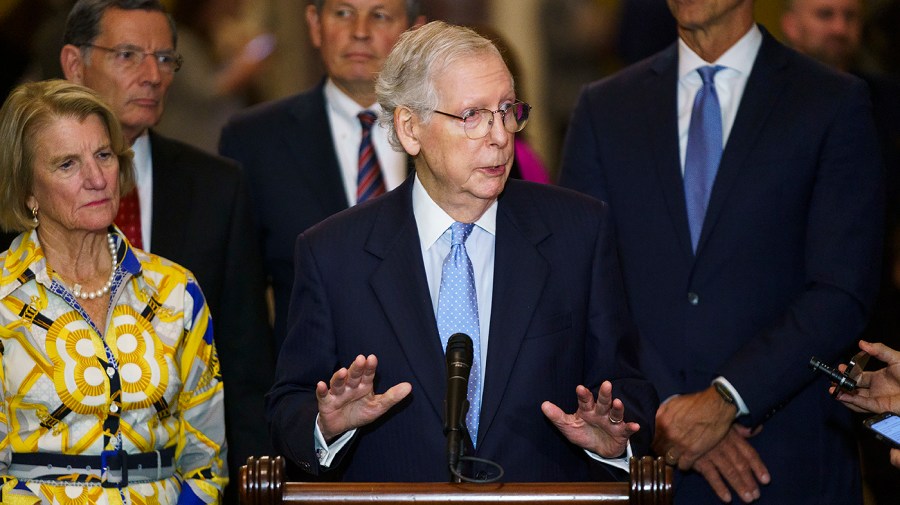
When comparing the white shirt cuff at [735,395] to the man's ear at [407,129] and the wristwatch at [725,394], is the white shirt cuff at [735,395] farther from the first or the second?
the man's ear at [407,129]

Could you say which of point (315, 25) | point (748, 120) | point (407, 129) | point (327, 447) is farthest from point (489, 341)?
point (315, 25)

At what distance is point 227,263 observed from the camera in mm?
3764

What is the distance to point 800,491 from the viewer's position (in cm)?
366

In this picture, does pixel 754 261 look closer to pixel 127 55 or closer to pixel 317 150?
pixel 317 150

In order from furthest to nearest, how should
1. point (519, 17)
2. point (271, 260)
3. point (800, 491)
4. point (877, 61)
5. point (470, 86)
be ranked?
1. point (519, 17)
2. point (877, 61)
3. point (271, 260)
4. point (800, 491)
5. point (470, 86)

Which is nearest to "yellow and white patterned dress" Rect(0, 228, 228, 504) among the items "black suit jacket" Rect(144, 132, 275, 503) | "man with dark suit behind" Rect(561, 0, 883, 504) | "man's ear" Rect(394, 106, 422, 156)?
"black suit jacket" Rect(144, 132, 275, 503)

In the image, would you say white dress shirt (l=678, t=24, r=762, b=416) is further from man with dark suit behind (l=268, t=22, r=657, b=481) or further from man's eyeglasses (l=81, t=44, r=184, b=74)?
man's eyeglasses (l=81, t=44, r=184, b=74)

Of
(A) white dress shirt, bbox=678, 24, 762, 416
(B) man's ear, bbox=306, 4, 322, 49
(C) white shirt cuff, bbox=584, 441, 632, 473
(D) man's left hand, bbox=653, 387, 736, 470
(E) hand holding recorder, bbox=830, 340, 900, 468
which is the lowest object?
(D) man's left hand, bbox=653, 387, 736, 470

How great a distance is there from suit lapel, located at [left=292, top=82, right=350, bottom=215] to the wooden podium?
1643mm

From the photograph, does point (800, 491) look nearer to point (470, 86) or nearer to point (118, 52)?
point (470, 86)

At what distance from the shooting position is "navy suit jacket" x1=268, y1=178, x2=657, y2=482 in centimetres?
296

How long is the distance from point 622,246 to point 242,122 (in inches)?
51.7

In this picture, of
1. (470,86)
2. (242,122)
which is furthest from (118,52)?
(470,86)

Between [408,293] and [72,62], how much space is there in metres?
1.47
